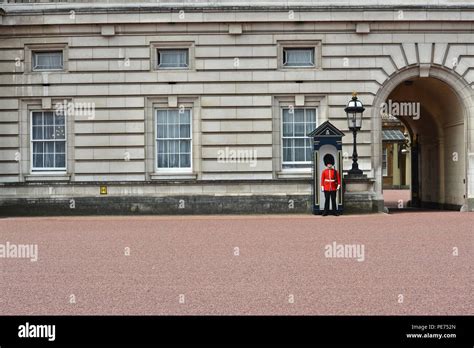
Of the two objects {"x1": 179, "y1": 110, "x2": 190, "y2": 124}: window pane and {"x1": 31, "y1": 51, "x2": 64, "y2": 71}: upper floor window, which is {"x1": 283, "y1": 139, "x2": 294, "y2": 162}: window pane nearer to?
{"x1": 179, "y1": 110, "x2": 190, "y2": 124}: window pane

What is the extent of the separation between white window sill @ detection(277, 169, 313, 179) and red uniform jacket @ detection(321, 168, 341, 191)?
4.69 feet

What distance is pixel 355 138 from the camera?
23266mm

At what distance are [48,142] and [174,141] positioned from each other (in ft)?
12.9

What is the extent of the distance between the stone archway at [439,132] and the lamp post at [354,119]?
0.90 metres

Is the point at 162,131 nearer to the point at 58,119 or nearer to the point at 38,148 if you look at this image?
the point at 58,119

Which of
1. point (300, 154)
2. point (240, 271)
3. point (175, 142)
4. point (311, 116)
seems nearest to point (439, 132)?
point (311, 116)

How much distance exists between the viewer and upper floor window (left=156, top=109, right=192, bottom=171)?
24.4 meters

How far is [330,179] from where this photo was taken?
73.2 ft

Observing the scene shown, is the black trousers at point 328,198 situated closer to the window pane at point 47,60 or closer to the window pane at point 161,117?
the window pane at point 161,117

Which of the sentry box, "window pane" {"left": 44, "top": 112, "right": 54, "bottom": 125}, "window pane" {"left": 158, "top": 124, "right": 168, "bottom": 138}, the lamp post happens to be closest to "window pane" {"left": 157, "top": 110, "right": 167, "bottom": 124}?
"window pane" {"left": 158, "top": 124, "right": 168, "bottom": 138}
